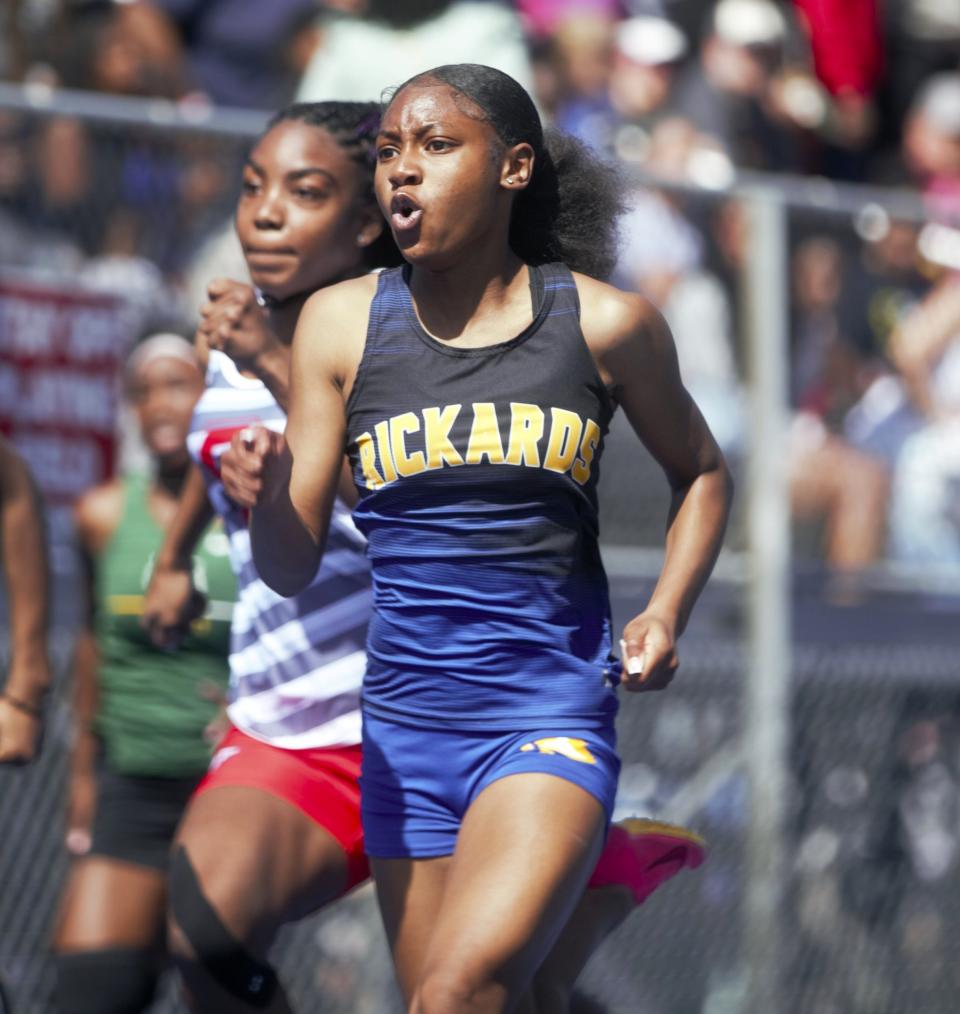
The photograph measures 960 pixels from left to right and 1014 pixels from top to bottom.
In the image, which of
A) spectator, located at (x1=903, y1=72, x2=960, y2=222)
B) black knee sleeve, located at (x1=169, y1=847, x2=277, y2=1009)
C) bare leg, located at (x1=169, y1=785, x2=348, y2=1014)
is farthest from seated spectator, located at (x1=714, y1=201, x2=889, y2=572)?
black knee sleeve, located at (x1=169, y1=847, x2=277, y2=1009)

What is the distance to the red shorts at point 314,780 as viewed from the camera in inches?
157

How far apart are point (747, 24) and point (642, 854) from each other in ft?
19.1

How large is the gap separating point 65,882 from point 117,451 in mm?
1518

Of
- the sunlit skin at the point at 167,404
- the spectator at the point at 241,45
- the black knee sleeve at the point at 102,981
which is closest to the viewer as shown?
the black knee sleeve at the point at 102,981

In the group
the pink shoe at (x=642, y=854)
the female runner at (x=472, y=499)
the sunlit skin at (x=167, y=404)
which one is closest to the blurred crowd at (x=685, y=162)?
the sunlit skin at (x=167, y=404)

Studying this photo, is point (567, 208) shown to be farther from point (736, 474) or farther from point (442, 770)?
point (736, 474)

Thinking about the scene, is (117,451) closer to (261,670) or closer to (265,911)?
(261,670)

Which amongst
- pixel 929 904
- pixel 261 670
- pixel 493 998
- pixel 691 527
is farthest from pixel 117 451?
pixel 929 904

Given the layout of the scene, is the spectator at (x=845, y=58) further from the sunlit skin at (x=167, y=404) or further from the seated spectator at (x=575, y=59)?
the sunlit skin at (x=167, y=404)

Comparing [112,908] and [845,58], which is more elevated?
[845,58]

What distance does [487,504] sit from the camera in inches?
136

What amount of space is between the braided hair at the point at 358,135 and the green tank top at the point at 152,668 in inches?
54.1

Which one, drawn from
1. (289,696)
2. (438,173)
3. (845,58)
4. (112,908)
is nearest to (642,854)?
(289,696)

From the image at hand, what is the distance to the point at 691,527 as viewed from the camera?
12.1 ft
